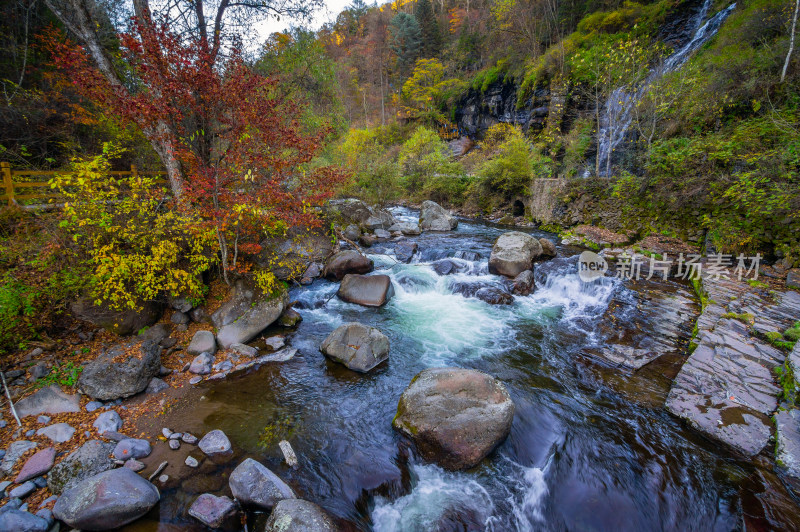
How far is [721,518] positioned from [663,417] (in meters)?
1.38

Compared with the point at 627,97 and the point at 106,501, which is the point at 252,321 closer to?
the point at 106,501

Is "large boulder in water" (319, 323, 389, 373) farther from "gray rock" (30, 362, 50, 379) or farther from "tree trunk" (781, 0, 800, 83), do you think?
"tree trunk" (781, 0, 800, 83)

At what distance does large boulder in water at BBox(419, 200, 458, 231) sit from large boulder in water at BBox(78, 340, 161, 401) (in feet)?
44.5

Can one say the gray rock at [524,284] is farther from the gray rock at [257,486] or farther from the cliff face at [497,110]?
the cliff face at [497,110]

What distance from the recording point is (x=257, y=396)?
502 centimetres

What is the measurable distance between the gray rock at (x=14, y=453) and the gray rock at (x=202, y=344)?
2.23 m

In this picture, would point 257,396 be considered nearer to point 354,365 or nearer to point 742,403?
point 354,365

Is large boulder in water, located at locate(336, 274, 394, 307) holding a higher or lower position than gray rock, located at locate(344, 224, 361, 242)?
lower

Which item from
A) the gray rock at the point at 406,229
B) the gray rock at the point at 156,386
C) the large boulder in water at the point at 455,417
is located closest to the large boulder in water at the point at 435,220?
the gray rock at the point at 406,229

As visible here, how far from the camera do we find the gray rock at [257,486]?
3.25 m

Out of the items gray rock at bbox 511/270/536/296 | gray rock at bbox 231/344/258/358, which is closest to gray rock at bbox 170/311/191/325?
gray rock at bbox 231/344/258/358

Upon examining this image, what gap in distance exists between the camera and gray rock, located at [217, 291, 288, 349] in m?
6.14

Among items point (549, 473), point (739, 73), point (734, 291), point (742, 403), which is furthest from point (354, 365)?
point (739, 73)

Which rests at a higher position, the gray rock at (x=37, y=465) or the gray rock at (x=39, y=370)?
the gray rock at (x=39, y=370)
